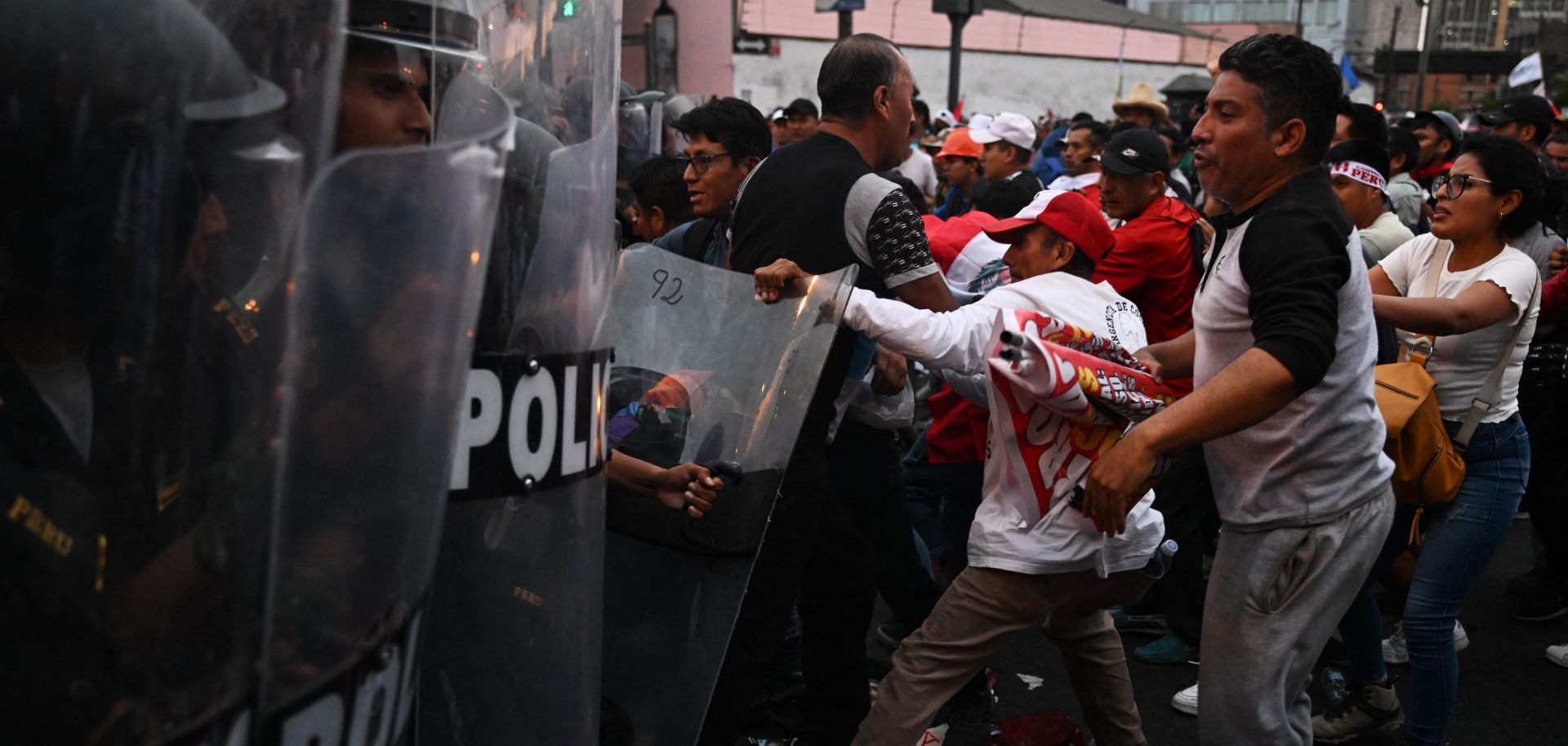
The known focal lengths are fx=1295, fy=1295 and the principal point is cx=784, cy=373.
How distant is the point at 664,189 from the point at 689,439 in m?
2.60

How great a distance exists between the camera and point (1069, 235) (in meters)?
3.25

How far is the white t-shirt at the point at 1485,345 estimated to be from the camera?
3.74 m

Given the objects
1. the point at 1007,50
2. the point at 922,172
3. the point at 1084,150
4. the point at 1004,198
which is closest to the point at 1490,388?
the point at 1004,198

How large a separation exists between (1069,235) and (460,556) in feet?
6.96

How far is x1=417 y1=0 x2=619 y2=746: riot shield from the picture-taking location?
151cm

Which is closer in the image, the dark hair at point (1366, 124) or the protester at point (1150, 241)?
the protester at point (1150, 241)

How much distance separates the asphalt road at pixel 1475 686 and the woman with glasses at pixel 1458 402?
403mm

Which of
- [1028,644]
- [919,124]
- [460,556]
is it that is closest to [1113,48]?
[919,124]

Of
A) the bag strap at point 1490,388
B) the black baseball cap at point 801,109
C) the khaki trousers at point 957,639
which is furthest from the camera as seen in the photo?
the black baseball cap at point 801,109

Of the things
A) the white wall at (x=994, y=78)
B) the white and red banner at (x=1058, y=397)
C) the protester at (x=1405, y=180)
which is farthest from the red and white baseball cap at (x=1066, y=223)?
the white wall at (x=994, y=78)

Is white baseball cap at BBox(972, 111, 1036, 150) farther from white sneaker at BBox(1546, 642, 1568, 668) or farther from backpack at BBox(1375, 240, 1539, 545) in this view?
backpack at BBox(1375, 240, 1539, 545)

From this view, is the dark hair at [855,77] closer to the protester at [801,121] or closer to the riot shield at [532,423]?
the riot shield at [532,423]

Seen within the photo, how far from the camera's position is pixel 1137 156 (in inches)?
201

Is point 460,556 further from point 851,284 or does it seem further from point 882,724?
point 882,724
